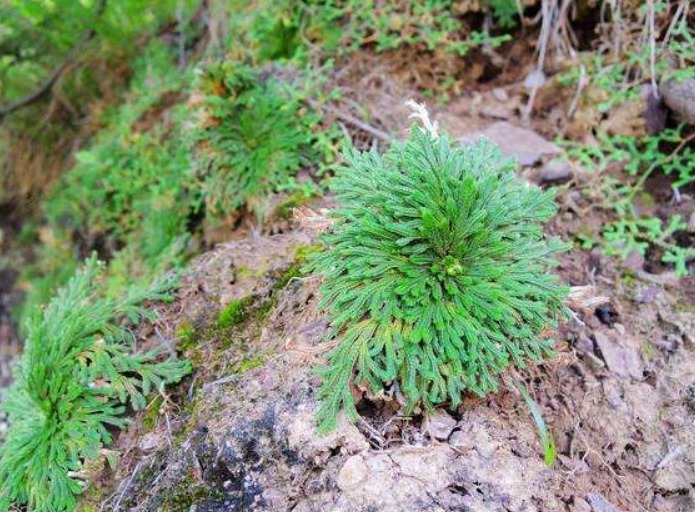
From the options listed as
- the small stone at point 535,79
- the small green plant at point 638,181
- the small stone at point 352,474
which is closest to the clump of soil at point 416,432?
the small stone at point 352,474

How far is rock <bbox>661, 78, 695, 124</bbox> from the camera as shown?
3.35 metres

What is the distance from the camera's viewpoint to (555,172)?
140 inches

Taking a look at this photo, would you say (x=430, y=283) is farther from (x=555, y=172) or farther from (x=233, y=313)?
(x=555, y=172)

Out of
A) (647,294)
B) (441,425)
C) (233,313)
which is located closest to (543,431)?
(441,425)

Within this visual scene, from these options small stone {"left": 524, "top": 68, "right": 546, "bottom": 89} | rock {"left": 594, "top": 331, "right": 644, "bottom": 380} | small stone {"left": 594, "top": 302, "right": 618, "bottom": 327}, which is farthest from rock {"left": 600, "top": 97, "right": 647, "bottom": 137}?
rock {"left": 594, "top": 331, "right": 644, "bottom": 380}

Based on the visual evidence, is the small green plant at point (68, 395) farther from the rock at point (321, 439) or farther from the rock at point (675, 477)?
the rock at point (675, 477)

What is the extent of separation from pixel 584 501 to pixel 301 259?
1651mm

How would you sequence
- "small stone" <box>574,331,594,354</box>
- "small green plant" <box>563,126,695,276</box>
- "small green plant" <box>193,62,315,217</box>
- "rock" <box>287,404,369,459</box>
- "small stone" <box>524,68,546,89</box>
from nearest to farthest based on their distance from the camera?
"rock" <box>287,404,369,459</box>
"small stone" <box>574,331,594,354</box>
"small green plant" <box>563,126,695,276</box>
"small green plant" <box>193,62,315,217</box>
"small stone" <box>524,68,546,89</box>

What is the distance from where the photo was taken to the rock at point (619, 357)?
2748 millimetres

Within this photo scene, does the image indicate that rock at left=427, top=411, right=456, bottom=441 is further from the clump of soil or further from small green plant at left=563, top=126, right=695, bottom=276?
small green plant at left=563, top=126, right=695, bottom=276

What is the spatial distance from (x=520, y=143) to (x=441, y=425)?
2013mm

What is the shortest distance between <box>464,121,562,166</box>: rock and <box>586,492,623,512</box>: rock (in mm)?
1936

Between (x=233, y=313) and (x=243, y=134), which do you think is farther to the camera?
(x=243, y=134)

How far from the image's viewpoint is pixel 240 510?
2.28 meters
